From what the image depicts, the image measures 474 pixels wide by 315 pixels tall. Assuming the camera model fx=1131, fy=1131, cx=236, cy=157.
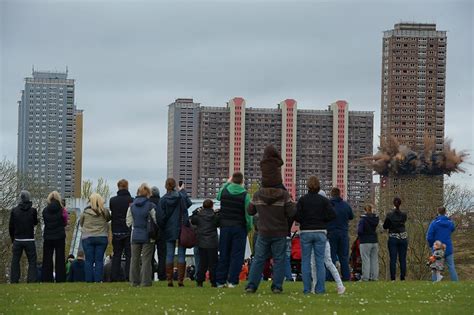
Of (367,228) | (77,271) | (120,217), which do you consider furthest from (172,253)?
(367,228)

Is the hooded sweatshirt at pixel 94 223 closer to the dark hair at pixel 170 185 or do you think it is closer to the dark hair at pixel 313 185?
the dark hair at pixel 170 185

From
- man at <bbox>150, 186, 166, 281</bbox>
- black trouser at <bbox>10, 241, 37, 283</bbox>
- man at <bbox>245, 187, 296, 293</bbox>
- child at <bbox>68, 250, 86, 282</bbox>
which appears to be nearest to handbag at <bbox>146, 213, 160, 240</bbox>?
man at <bbox>150, 186, 166, 281</bbox>

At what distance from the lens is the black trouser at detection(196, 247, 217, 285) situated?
20.1 meters

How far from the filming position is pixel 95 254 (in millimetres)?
21875

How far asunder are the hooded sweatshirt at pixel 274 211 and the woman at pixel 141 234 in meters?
3.00

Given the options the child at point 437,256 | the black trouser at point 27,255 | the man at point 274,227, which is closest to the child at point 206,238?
the man at point 274,227

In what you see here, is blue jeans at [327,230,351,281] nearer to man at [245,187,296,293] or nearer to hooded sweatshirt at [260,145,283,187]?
man at [245,187,296,293]

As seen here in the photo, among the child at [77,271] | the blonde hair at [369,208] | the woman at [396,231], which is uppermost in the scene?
the blonde hair at [369,208]

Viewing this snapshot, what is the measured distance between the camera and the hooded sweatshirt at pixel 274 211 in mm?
17719

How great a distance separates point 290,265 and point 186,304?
10.3m

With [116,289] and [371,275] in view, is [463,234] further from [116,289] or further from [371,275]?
[116,289]

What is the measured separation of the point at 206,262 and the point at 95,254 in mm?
2681

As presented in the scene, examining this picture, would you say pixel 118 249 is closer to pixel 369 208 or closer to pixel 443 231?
pixel 369 208

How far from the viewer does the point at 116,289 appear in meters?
18.7
